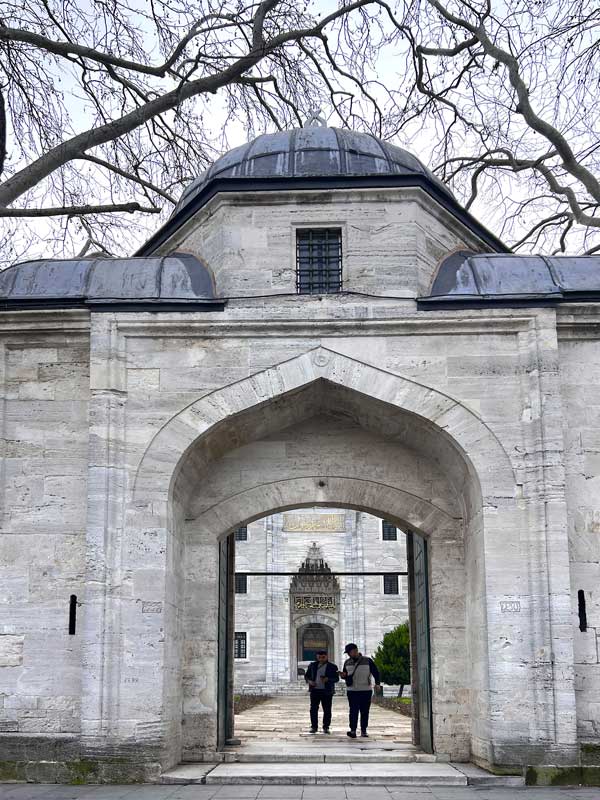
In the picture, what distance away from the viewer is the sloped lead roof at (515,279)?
9.77 metres

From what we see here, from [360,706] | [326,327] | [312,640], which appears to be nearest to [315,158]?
[326,327]

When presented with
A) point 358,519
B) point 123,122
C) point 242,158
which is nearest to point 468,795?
point 242,158

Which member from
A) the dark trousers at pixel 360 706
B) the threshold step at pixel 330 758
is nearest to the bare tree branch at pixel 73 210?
the threshold step at pixel 330 758

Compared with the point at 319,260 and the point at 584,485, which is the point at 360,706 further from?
the point at 319,260

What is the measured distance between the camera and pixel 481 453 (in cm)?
947

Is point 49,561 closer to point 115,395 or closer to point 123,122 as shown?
point 115,395

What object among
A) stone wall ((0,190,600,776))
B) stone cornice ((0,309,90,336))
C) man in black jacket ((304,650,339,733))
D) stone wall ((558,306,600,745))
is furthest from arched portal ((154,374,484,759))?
man in black jacket ((304,650,339,733))

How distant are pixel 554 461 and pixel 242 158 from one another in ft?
15.8

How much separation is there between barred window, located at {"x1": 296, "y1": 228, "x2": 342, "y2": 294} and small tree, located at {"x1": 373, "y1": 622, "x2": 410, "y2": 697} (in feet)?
62.8

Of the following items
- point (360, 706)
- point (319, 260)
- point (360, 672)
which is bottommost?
point (360, 706)

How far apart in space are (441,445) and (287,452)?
168 centimetres

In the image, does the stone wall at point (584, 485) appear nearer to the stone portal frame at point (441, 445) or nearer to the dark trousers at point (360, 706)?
the stone portal frame at point (441, 445)

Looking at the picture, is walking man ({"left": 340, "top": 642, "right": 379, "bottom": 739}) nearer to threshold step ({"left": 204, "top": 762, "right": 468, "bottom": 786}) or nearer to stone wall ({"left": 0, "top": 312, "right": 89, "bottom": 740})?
threshold step ({"left": 204, "top": 762, "right": 468, "bottom": 786})

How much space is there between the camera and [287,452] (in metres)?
10.6
